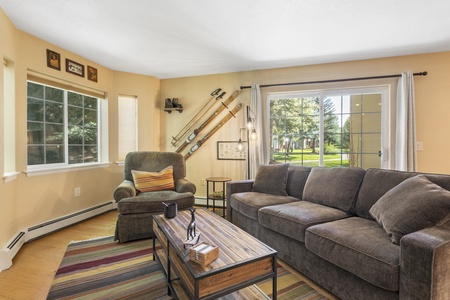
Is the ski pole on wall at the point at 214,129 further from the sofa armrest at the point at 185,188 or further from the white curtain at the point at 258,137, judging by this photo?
the sofa armrest at the point at 185,188

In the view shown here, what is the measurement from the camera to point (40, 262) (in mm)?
2191

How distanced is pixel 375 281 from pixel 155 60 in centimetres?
350

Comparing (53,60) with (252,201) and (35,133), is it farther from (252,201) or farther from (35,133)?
(252,201)

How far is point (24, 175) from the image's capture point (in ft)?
8.61

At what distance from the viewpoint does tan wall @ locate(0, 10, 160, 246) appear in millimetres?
2413

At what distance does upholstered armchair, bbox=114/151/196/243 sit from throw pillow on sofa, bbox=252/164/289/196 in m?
0.85

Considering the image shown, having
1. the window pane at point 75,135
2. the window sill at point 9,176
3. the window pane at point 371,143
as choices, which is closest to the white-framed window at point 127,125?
the window pane at point 75,135

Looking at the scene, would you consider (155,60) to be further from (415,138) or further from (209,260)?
(415,138)

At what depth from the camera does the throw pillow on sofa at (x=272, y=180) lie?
2.89 meters

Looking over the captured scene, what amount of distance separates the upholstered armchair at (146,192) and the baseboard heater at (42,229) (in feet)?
2.70

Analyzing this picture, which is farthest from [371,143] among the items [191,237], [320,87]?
[191,237]

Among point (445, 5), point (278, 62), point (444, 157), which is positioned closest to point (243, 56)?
point (278, 62)

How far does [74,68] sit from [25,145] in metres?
1.24

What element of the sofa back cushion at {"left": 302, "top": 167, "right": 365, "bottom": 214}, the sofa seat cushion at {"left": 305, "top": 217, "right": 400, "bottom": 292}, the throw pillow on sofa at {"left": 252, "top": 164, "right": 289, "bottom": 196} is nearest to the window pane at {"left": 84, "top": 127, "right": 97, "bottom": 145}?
the throw pillow on sofa at {"left": 252, "top": 164, "right": 289, "bottom": 196}
